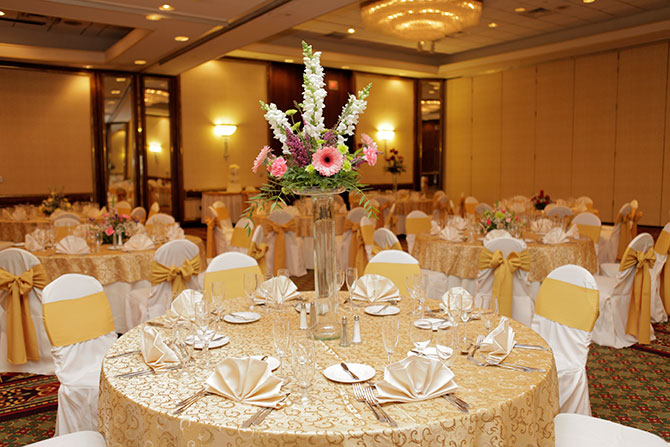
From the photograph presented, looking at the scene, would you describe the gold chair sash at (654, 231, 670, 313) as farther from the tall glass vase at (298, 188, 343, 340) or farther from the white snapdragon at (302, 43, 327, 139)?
the white snapdragon at (302, 43, 327, 139)

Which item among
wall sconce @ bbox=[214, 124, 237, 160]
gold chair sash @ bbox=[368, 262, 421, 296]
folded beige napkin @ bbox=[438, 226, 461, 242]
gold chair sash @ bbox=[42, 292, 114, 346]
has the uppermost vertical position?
wall sconce @ bbox=[214, 124, 237, 160]

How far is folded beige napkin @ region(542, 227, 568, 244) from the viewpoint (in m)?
4.82

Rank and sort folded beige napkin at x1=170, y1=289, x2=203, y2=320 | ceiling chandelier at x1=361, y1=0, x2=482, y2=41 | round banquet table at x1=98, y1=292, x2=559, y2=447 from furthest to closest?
1. ceiling chandelier at x1=361, y1=0, x2=482, y2=41
2. folded beige napkin at x1=170, y1=289, x2=203, y2=320
3. round banquet table at x1=98, y1=292, x2=559, y2=447

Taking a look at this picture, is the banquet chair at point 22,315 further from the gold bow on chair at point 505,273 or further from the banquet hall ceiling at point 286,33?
the banquet hall ceiling at point 286,33

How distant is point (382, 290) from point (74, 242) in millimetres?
2926

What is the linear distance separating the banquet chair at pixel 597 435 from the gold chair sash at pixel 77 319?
7.19 ft

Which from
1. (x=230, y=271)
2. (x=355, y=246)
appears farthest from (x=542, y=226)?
(x=230, y=271)

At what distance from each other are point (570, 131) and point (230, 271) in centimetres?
1108

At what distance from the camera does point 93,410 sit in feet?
8.71

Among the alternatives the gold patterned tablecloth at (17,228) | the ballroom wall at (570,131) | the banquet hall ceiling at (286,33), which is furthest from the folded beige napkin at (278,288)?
the ballroom wall at (570,131)

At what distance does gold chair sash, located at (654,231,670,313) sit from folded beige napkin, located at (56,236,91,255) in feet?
16.8

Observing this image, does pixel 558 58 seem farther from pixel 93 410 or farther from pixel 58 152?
pixel 93 410

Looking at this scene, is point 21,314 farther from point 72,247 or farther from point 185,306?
point 185,306

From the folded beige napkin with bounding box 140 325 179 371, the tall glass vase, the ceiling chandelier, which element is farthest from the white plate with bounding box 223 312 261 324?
the ceiling chandelier
